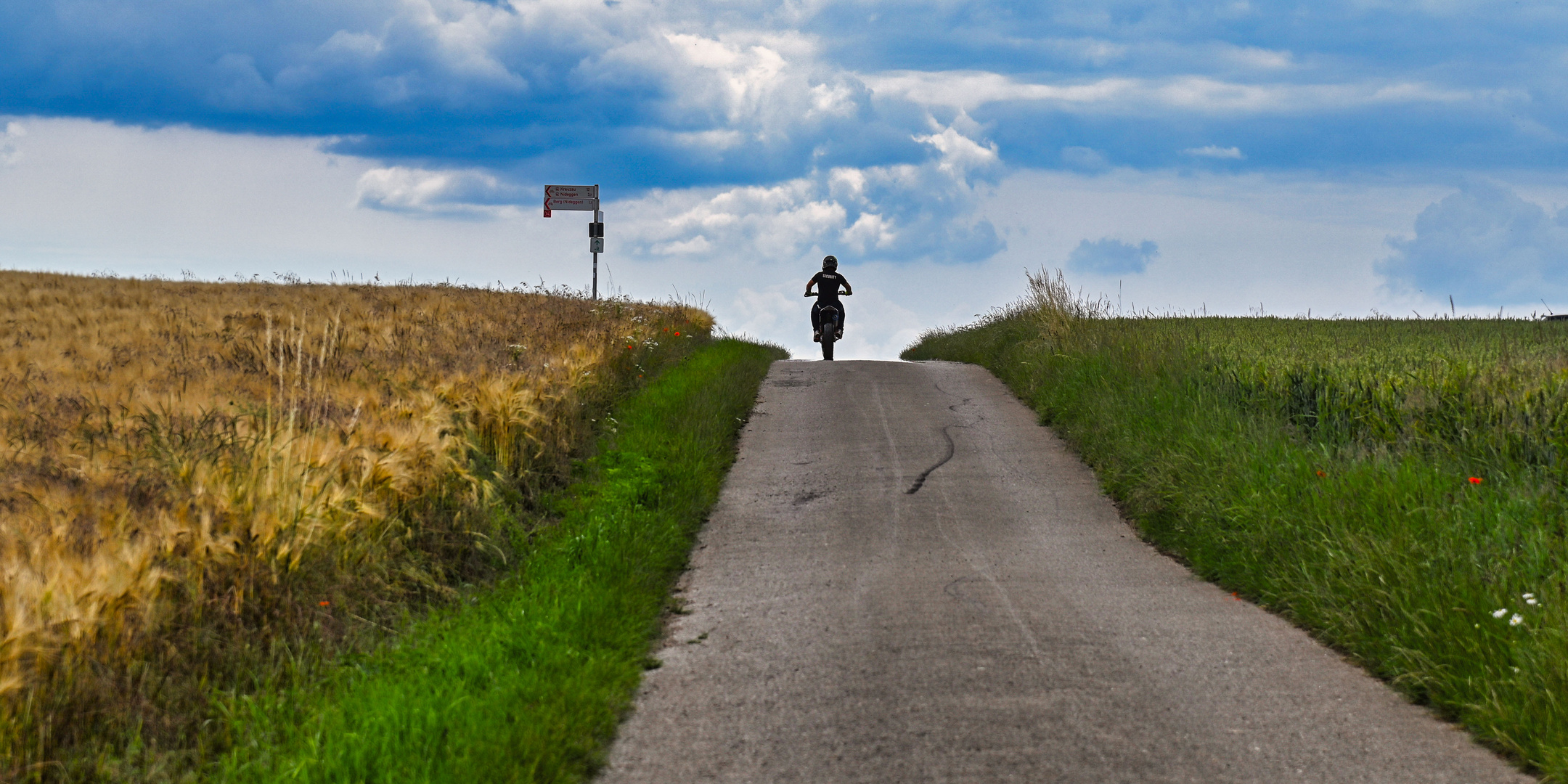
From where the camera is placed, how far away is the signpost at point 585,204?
1082 inches

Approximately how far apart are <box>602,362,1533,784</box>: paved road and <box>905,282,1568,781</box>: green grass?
0.25 meters

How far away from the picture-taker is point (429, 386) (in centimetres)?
952

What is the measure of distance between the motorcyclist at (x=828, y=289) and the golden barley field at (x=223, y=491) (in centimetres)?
1031

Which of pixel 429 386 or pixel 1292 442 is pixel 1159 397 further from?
pixel 429 386

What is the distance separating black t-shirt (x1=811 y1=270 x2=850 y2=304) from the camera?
22.9 m

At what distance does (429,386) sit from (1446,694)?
7820 mm

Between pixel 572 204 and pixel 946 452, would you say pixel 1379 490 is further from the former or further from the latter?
pixel 572 204

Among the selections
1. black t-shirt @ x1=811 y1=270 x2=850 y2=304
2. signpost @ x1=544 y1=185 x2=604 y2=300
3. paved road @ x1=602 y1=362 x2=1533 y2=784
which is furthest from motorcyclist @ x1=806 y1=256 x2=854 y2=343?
paved road @ x1=602 y1=362 x2=1533 y2=784

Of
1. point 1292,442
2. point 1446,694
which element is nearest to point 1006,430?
point 1292,442

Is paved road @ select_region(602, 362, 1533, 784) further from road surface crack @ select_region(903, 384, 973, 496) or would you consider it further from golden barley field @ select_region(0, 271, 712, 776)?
golden barley field @ select_region(0, 271, 712, 776)

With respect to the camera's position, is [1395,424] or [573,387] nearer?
[1395,424]

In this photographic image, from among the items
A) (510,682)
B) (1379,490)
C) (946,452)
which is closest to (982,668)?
(510,682)

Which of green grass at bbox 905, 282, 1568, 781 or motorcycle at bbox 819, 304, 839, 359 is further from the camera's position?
motorcycle at bbox 819, 304, 839, 359

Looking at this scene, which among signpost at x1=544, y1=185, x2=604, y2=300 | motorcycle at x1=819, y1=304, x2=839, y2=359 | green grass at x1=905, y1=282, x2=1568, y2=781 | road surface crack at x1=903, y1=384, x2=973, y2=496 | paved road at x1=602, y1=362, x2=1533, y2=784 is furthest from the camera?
signpost at x1=544, y1=185, x2=604, y2=300
